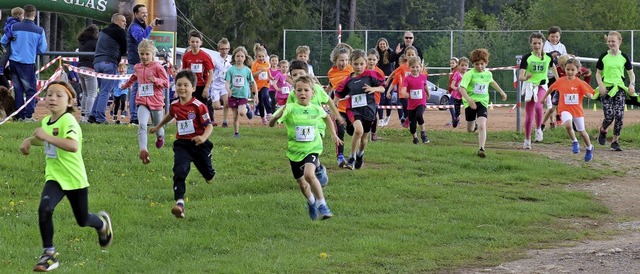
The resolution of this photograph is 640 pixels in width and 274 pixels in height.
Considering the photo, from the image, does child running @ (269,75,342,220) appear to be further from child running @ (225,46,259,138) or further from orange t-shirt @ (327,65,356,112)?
child running @ (225,46,259,138)

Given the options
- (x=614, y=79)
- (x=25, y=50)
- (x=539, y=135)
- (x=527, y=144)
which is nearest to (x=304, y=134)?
(x=527, y=144)

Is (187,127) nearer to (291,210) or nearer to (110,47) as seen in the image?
(291,210)

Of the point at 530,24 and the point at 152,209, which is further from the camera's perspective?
the point at 530,24

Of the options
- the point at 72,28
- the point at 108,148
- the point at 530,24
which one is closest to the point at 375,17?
the point at 530,24

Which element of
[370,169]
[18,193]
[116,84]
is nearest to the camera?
[18,193]

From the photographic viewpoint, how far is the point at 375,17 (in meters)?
80.8

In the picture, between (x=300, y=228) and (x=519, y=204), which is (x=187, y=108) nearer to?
(x=300, y=228)

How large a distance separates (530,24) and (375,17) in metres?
20.7

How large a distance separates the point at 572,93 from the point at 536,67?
6.87ft

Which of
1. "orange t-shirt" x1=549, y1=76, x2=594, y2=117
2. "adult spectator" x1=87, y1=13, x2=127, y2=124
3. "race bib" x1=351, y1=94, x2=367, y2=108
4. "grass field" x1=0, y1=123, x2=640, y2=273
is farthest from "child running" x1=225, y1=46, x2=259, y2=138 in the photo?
"orange t-shirt" x1=549, y1=76, x2=594, y2=117

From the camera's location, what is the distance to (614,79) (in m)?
20.4

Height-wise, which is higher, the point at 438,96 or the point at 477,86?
the point at 477,86

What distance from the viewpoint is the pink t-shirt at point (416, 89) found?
66.7 ft

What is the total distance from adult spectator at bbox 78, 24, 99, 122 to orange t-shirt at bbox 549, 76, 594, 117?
834 cm
